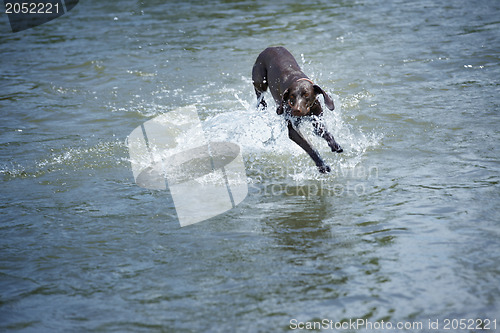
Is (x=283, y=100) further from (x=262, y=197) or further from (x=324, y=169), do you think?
(x=262, y=197)

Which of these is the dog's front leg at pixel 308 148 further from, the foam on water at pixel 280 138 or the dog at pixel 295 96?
the foam on water at pixel 280 138

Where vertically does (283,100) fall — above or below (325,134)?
above

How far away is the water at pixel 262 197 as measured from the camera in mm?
3598

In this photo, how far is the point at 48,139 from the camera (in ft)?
23.9

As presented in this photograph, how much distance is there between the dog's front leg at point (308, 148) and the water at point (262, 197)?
124 mm

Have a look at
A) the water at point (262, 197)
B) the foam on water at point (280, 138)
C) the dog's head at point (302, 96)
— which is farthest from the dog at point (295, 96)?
the water at point (262, 197)

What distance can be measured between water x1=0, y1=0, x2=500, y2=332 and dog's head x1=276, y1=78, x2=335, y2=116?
2.23ft

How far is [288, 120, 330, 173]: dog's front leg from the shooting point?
5742 millimetres

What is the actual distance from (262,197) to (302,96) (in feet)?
3.79

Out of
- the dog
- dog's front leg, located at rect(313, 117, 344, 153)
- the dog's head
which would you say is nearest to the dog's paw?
the dog

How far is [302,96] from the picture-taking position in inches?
225

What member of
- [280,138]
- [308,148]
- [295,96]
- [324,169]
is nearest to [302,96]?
[295,96]

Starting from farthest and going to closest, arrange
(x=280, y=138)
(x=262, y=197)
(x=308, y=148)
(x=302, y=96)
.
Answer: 1. (x=280, y=138)
2. (x=308, y=148)
3. (x=302, y=96)
4. (x=262, y=197)

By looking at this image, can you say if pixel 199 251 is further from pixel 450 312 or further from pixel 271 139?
pixel 271 139
